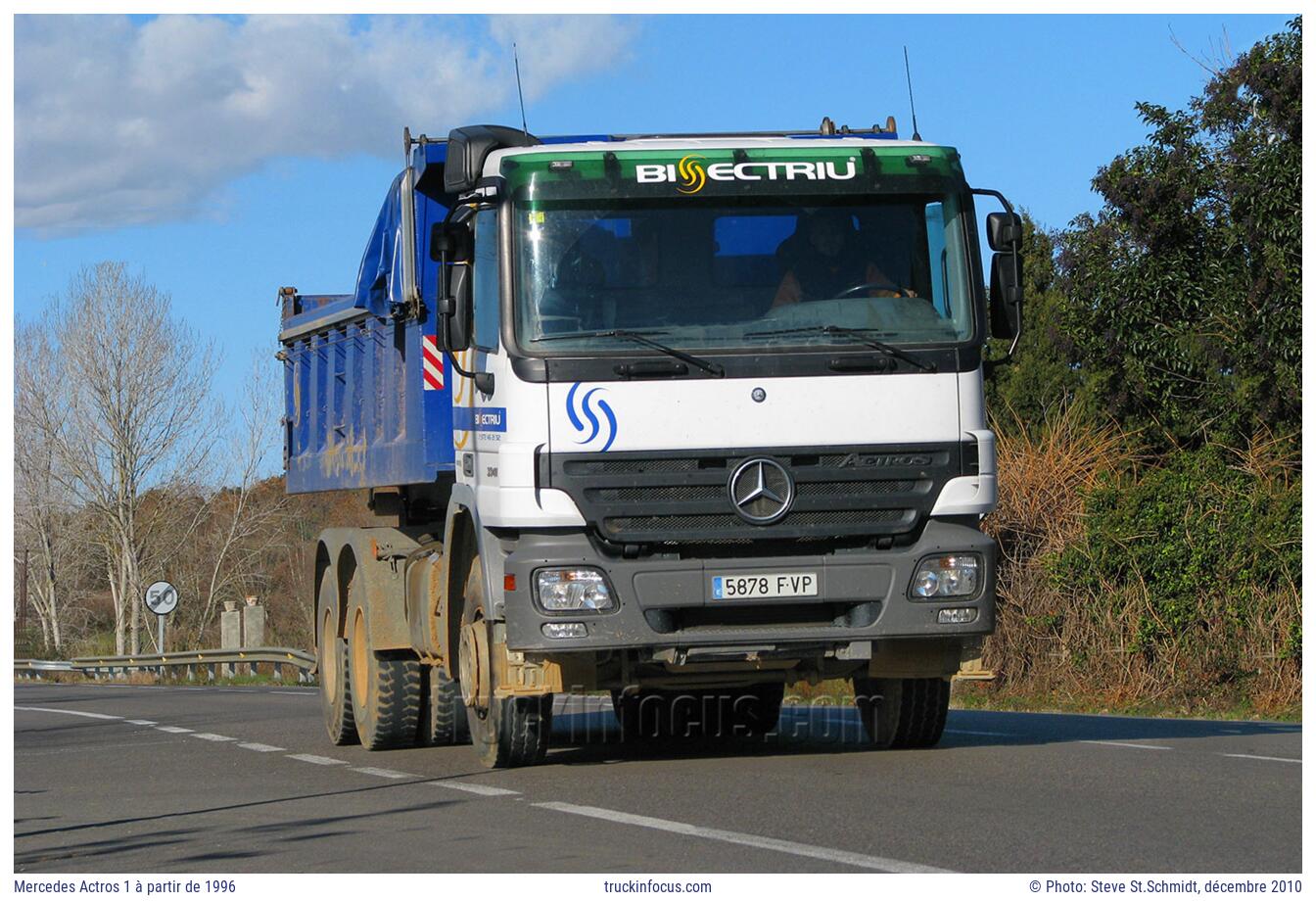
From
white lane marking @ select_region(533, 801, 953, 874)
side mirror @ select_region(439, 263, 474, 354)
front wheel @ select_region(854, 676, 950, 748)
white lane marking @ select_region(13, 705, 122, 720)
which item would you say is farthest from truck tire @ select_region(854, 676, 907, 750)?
white lane marking @ select_region(13, 705, 122, 720)

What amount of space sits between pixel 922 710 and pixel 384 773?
3.22m

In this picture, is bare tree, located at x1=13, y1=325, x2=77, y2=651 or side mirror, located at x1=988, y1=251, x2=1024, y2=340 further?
bare tree, located at x1=13, y1=325, x2=77, y2=651

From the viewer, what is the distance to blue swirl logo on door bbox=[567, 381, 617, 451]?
34.7ft

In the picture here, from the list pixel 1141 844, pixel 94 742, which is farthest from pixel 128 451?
pixel 1141 844

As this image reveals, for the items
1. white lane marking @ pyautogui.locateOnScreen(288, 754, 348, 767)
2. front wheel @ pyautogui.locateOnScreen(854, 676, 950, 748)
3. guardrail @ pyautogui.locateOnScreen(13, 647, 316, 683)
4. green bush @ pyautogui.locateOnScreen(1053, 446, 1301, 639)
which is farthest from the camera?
guardrail @ pyautogui.locateOnScreen(13, 647, 316, 683)

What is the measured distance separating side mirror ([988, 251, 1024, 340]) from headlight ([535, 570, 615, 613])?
259cm

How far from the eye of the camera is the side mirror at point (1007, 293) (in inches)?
439

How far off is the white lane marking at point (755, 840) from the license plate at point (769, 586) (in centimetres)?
143

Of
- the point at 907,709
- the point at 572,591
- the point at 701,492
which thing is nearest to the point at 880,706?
the point at 907,709

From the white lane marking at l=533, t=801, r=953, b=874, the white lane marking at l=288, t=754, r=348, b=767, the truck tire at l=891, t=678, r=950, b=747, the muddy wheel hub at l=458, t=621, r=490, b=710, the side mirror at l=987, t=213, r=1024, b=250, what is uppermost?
the side mirror at l=987, t=213, r=1024, b=250

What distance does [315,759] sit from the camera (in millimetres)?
13914

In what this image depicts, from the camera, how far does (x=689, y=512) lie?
10.6 meters

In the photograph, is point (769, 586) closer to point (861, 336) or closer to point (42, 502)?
point (861, 336)

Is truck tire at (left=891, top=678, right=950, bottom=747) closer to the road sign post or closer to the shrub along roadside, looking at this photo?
the shrub along roadside
